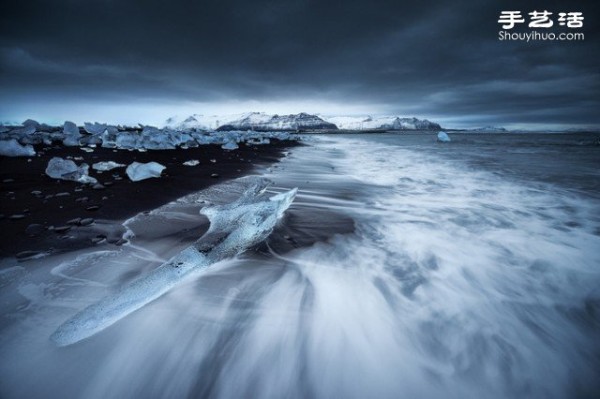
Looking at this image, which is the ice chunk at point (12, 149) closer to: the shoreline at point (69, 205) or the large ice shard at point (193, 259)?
the shoreline at point (69, 205)

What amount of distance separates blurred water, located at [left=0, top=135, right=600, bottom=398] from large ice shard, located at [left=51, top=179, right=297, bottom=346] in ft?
0.22

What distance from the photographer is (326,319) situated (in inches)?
65.2

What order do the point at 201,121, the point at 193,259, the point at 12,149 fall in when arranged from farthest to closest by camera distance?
the point at 201,121
the point at 12,149
the point at 193,259

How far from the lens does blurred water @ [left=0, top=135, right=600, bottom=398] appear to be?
1.26 meters

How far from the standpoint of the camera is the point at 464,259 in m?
2.41

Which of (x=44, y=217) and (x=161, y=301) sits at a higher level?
(x=44, y=217)

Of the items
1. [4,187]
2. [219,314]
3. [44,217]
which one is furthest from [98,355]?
[4,187]

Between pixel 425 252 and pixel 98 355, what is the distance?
253cm

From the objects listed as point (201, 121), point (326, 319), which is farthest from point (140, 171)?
point (201, 121)

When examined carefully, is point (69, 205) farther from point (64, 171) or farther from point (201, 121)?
point (201, 121)

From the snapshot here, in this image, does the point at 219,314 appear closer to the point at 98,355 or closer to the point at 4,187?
the point at 98,355

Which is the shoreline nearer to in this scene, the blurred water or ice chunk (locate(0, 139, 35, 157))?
the blurred water

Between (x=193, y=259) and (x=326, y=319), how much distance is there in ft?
3.50

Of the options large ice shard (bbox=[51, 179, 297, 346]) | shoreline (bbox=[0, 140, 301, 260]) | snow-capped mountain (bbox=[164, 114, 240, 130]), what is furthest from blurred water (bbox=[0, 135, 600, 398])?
snow-capped mountain (bbox=[164, 114, 240, 130])
